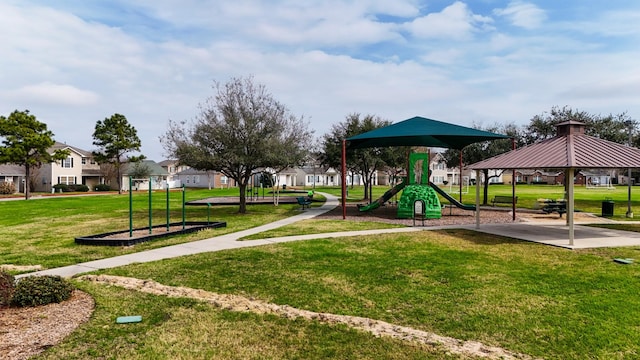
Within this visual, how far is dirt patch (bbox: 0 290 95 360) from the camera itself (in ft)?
16.5

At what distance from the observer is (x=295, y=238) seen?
1339 centimetres

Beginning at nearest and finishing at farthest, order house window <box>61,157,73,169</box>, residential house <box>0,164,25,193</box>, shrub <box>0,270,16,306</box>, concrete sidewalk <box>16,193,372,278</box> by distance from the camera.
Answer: shrub <box>0,270,16,306</box>
concrete sidewalk <box>16,193,372,278</box>
residential house <box>0,164,25,193</box>
house window <box>61,157,73,169</box>

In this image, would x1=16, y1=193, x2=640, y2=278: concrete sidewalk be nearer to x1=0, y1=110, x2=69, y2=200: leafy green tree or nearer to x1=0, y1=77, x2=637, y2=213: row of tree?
x1=0, y1=77, x2=637, y2=213: row of tree

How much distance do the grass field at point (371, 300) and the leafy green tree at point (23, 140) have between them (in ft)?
120

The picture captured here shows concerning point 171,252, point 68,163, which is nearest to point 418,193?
point 171,252

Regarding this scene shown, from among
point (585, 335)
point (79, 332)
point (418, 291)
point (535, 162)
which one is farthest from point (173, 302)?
point (535, 162)

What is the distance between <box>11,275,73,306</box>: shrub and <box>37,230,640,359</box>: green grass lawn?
56 centimetres

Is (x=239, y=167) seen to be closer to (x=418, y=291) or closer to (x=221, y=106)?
(x=221, y=106)

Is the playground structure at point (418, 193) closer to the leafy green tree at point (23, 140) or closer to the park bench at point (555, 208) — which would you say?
the park bench at point (555, 208)

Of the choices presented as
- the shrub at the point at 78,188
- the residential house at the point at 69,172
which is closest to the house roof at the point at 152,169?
the residential house at the point at 69,172

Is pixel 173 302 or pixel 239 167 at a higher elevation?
pixel 239 167

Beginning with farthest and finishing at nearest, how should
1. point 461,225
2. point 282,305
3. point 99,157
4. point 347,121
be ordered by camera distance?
point 99,157, point 347,121, point 461,225, point 282,305

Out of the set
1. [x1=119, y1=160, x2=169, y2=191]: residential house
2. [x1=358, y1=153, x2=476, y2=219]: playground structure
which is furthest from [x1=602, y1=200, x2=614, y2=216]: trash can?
[x1=119, y1=160, x2=169, y2=191]: residential house

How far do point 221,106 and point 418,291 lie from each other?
16.3 m
